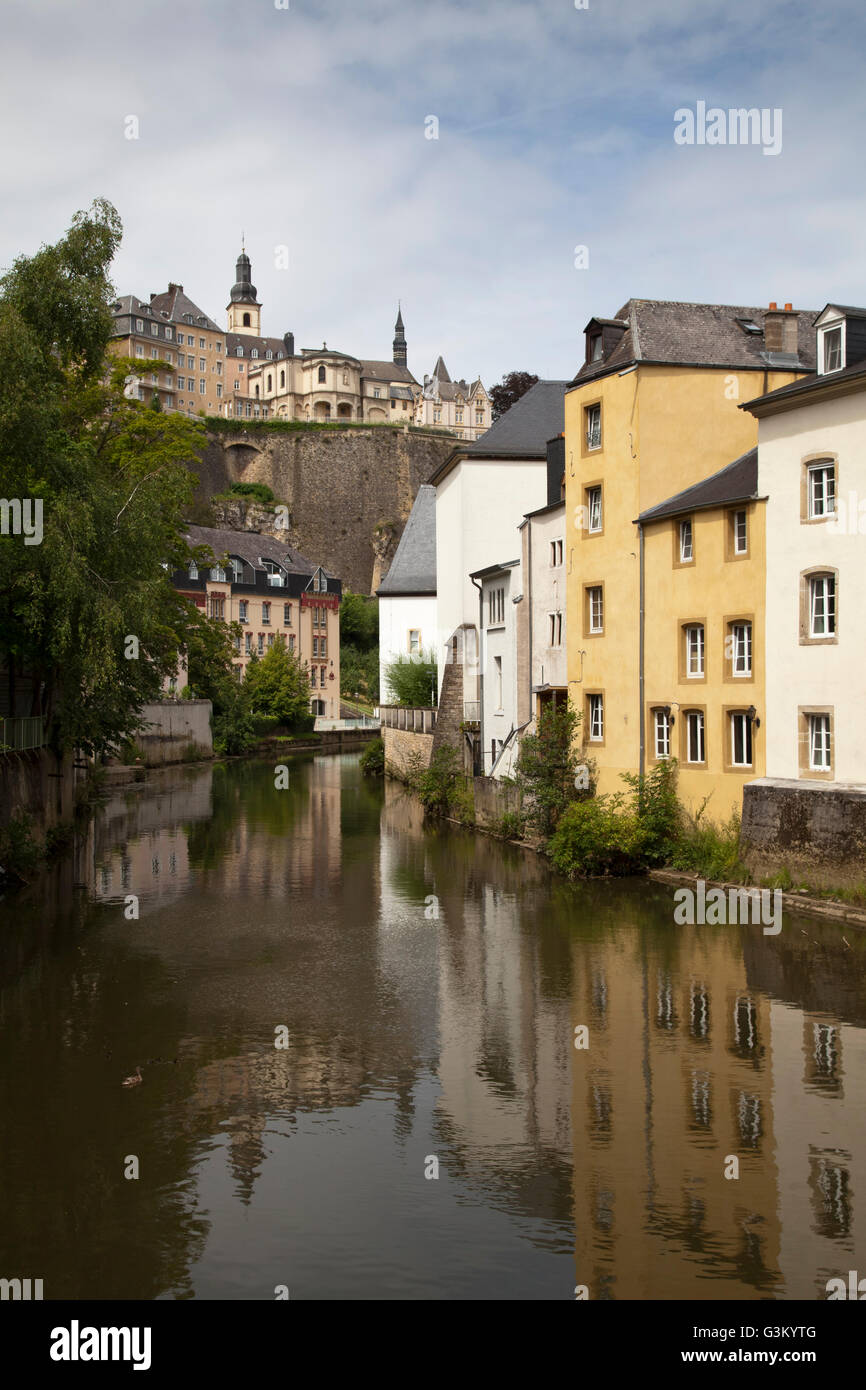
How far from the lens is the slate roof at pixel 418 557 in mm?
53906

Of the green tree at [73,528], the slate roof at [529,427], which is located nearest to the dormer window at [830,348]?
the green tree at [73,528]

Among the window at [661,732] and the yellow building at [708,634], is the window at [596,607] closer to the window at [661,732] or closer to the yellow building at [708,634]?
the yellow building at [708,634]

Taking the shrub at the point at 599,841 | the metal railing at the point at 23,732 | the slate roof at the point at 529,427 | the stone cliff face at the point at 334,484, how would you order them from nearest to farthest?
the metal railing at the point at 23,732, the shrub at the point at 599,841, the slate roof at the point at 529,427, the stone cliff face at the point at 334,484

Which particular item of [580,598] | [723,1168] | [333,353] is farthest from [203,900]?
[333,353]

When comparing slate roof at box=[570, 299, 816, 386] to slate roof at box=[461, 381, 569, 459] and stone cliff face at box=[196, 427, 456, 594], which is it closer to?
slate roof at box=[461, 381, 569, 459]

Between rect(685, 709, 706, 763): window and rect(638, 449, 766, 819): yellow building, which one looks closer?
rect(638, 449, 766, 819): yellow building

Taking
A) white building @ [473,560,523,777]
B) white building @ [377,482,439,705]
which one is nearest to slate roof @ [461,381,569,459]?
white building @ [473,560,523,777]

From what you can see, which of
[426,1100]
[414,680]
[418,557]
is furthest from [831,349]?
[418,557]

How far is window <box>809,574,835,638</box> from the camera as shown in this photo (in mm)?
20234

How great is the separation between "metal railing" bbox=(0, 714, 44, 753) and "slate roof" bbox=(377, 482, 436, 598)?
29474mm

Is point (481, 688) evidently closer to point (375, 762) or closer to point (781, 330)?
point (781, 330)

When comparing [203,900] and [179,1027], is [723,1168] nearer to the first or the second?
[179,1027]

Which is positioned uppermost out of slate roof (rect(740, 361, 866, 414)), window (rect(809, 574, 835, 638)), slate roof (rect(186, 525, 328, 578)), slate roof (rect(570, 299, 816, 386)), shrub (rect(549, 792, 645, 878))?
slate roof (rect(186, 525, 328, 578))

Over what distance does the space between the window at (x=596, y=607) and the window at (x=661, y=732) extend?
8.90 ft
